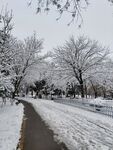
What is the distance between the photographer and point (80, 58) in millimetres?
38156

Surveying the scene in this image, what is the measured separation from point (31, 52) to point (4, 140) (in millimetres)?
36222

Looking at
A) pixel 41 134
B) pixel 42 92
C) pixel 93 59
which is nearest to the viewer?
pixel 41 134

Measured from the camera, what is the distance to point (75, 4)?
511cm

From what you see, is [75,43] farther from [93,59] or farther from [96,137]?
[96,137]

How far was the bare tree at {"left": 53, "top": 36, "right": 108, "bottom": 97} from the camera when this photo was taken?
1460 inches

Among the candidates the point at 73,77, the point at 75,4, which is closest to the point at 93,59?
the point at 73,77

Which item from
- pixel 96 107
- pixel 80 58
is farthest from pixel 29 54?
pixel 96 107

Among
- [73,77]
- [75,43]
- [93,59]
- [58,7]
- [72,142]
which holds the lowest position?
[72,142]

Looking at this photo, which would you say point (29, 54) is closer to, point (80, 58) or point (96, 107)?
point (80, 58)

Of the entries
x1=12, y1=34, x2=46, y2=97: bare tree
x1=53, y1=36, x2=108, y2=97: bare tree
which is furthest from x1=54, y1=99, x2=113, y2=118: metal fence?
x1=12, y1=34, x2=46, y2=97: bare tree

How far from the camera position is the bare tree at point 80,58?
122 ft

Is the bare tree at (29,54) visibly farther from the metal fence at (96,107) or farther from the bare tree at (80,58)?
the metal fence at (96,107)

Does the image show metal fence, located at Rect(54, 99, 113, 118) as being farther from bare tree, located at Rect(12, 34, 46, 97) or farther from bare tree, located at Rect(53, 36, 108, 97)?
bare tree, located at Rect(12, 34, 46, 97)

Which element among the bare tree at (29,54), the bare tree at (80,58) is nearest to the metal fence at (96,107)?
the bare tree at (80,58)
